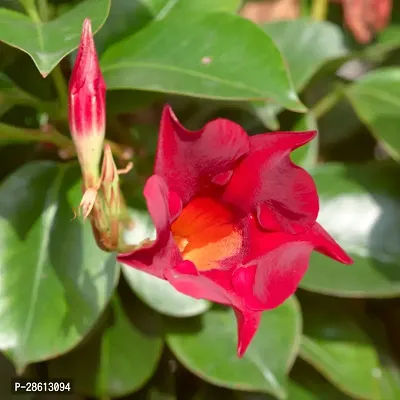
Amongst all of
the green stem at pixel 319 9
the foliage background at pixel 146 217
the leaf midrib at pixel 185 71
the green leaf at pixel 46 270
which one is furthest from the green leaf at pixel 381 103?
the green leaf at pixel 46 270

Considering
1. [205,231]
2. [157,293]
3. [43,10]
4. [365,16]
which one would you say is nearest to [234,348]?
[157,293]

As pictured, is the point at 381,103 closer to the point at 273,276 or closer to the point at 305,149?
the point at 305,149

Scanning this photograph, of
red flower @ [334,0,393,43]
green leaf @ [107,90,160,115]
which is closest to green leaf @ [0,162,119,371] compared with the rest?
green leaf @ [107,90,160,115]

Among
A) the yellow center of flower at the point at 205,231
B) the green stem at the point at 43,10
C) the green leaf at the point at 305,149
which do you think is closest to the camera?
the yellow center of flower at the point at 205,231

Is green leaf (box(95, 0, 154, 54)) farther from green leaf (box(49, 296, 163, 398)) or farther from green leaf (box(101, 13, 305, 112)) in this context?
green leaf (box(49, 296, 163, 398))

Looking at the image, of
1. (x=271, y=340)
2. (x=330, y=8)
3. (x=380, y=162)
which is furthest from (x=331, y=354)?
(x=330, y=8)

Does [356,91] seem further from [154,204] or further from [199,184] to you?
[154,204]

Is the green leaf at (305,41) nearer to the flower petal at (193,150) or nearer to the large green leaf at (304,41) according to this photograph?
the large green leaf at (304,41)
